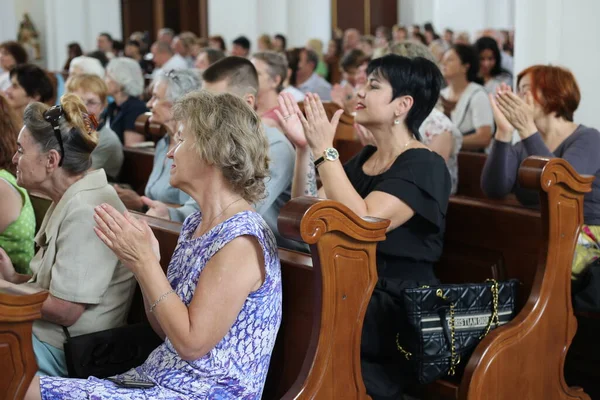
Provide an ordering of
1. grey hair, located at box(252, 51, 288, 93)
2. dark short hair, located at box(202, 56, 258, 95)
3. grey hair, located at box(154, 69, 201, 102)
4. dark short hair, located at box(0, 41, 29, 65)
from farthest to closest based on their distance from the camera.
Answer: dark short hair, located at box(0, 41, 29, 65), grey hair, located at box(252, 51, 288, 93), grey hair, located at box(154, 69, 201, 102), dark short hair, located at box(202, 56, 258, 95)

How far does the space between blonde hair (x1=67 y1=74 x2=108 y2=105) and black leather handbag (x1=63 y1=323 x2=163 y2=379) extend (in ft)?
10.4

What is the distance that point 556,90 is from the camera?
380 cm

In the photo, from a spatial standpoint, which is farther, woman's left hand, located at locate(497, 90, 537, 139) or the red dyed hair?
the red dyed hair

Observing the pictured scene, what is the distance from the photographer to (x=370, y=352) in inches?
107

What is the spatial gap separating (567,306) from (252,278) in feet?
4.47

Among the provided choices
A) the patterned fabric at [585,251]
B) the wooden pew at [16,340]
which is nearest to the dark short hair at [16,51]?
the patterned fabric at [585,251]

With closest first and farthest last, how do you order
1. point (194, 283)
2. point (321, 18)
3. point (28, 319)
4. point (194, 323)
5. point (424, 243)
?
point (28, 319) < point (194, 323) < point (194, 283) < point (424, 243) < point (321, 18)

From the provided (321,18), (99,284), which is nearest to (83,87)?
(99,284)

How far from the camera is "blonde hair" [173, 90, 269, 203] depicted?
7.41 ft

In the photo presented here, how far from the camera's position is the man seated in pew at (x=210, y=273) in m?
2.08

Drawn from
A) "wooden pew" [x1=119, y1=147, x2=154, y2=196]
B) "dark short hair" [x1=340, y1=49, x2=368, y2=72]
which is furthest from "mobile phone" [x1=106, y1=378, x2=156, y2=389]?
"dark short hair" [x1=340, y1=49, x2=368, y2=72]

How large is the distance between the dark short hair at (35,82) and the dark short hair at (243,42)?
662 cm

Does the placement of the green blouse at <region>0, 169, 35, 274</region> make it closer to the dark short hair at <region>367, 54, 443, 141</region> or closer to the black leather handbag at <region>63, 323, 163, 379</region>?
the black leather handbag at <region>63, 323, 163, 379</region>

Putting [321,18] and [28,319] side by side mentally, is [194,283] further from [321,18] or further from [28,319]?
[321,18]
